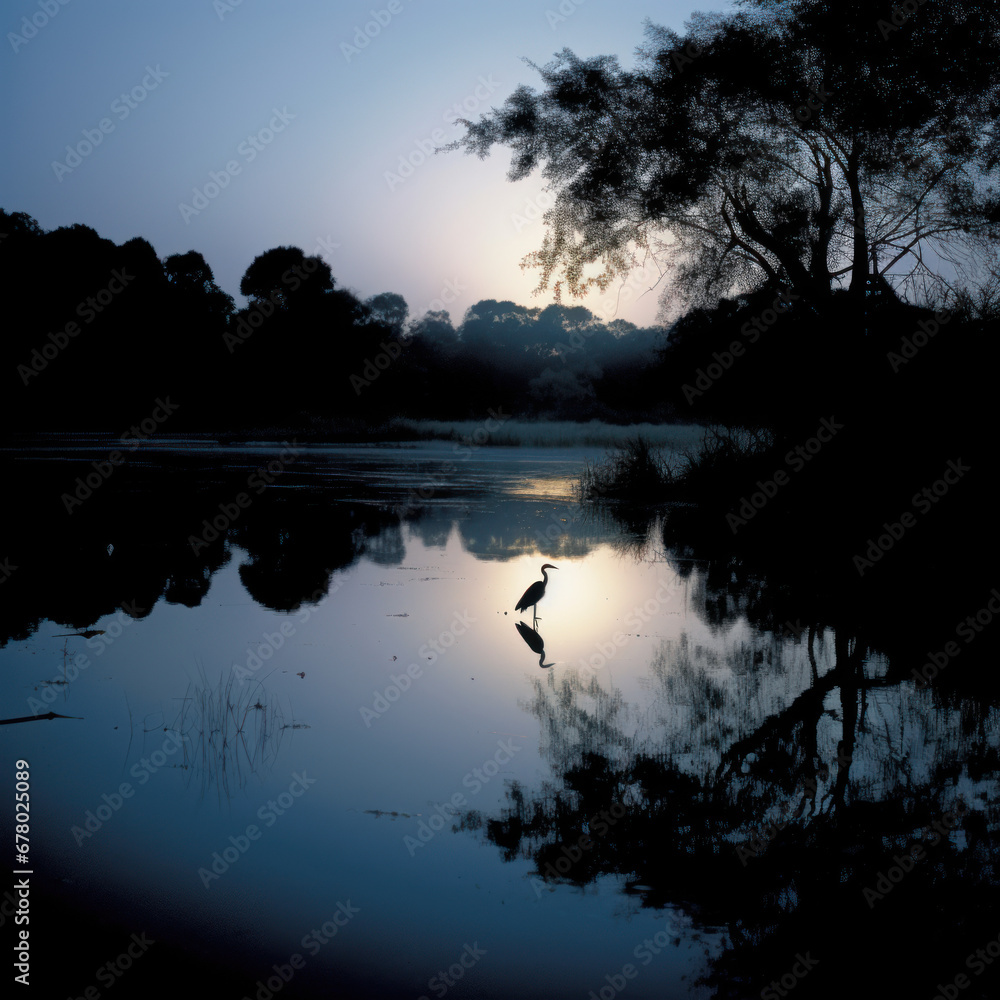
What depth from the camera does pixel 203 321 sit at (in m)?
59.3

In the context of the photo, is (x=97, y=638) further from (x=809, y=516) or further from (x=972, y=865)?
(x=809, y=516)

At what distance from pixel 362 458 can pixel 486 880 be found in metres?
33.1

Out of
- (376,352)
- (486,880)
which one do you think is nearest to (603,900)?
(486,880)
